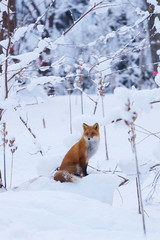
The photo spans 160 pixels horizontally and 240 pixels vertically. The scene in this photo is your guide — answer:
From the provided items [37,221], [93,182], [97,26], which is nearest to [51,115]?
[93,182]

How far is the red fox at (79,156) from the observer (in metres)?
3.05

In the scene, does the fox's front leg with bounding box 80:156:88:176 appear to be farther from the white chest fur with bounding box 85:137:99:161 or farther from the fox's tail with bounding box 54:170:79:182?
the fox's tail with bounding box 54:170:79:182

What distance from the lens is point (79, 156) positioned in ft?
10.3

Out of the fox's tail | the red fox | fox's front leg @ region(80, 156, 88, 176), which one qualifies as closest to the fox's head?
the red fox

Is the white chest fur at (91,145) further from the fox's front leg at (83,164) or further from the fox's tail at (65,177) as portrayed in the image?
the fox's tail at (65,177)

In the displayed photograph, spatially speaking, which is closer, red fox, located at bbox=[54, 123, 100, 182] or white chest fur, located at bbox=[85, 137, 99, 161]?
red fox, located at bbox=[54, 123, 100, 182]

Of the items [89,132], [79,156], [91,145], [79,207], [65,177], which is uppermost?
[89,132]

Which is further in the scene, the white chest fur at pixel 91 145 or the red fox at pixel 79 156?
the white chest fur at pixel 91 145

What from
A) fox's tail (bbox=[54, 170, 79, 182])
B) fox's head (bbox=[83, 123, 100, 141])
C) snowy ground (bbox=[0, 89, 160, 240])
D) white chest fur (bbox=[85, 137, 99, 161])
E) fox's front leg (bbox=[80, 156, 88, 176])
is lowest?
snowy ground (bbox=[0, 89, 160, 240])

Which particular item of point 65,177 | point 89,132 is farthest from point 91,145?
point 65,177

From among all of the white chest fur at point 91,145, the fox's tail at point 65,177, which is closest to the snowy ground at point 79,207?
the fox's tail at point 65,177

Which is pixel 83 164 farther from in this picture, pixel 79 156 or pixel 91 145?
pixel 91 145

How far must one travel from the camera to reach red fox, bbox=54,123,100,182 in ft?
10.0

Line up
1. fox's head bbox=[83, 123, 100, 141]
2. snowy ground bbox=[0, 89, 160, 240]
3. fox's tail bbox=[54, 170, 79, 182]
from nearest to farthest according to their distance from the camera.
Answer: snowy ground bbox=[0, 89, 160, 240], fox's tail bbox=[54, 170, 79, 182], fox's head bbox=[83, 123, 100, 141]
